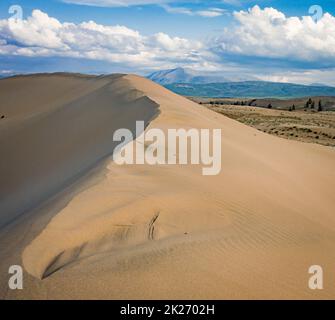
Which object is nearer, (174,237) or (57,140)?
(174,237)

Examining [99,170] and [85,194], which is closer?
[85,194]

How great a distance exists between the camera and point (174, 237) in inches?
194

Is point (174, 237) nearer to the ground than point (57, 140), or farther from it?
nearer to the ground

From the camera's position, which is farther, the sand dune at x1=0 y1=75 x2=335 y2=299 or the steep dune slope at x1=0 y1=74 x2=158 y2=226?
the steep dune slope at x1=0 y1=74 x2=158 y2=226

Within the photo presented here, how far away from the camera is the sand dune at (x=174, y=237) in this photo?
150 inches

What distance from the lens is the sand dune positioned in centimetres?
382

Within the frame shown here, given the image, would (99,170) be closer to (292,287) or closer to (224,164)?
(224,164)

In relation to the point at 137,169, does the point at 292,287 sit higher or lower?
lower

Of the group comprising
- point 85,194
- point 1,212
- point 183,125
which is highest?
point 183,125

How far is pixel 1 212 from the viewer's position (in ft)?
27.3

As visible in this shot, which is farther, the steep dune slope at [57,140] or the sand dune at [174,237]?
the steep dune slope at [57,140]
